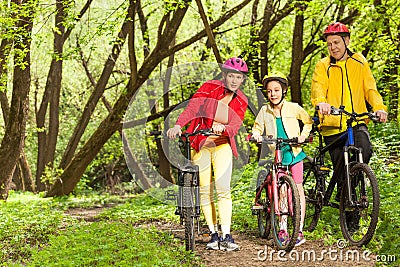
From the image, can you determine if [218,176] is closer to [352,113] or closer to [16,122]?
[352,113]

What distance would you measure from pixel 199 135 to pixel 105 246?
1606mm

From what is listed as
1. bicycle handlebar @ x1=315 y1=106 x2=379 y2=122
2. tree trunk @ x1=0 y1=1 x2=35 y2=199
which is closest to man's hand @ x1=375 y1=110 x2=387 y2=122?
bicycle handlebar @ x1=315 y1=106 x2=379 y2=122

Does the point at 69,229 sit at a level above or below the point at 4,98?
below

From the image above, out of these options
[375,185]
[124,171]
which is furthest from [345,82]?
[124,171]

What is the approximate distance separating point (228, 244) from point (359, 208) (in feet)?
4.83

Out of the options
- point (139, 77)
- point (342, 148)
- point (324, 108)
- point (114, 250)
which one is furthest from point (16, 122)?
point (324, 108)

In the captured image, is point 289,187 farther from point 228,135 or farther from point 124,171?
point 124,171

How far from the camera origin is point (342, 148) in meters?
6.84

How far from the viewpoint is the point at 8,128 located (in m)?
13.6

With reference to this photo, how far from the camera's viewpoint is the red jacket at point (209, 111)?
684cm

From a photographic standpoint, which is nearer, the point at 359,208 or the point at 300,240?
the point at 359,208

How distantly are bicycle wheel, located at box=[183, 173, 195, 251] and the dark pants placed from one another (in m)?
1.58

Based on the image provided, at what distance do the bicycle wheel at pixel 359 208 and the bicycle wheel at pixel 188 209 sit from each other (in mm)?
1591

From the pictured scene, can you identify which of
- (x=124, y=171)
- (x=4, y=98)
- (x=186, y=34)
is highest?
(x=186, y=34)
